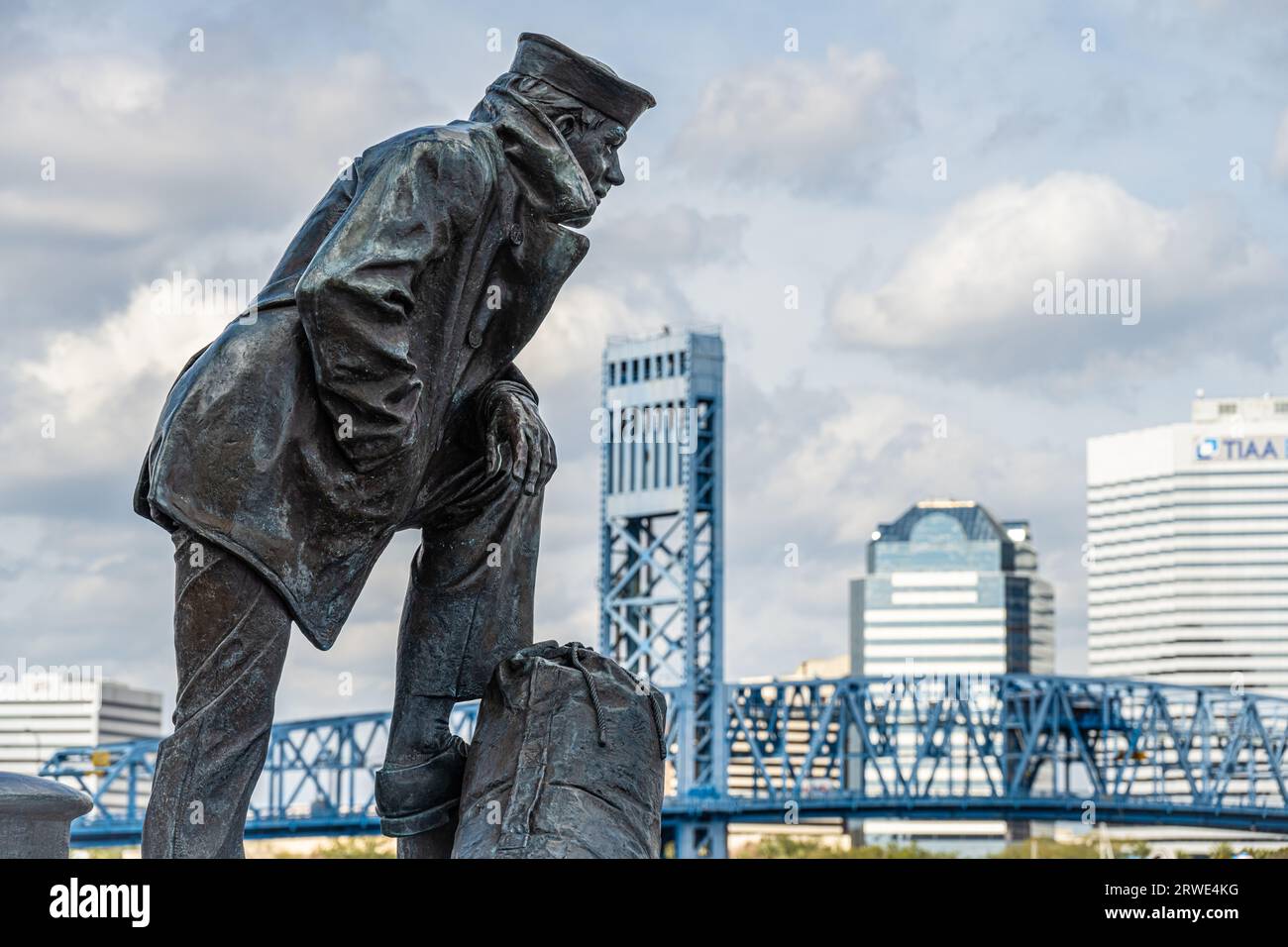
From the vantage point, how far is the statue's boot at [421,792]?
604 cm

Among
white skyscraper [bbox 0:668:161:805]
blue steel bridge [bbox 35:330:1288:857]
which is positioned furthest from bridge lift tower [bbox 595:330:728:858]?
white skyscraper [bbox 0:668:161:805]

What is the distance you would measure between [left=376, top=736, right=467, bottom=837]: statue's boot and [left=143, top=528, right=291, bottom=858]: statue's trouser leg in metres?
0.52

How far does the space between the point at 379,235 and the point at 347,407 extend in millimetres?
456

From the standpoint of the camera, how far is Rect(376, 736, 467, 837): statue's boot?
19.8 feet

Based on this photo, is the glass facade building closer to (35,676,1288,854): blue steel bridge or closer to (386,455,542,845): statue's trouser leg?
(35,676,1288,854): blue steel bridge

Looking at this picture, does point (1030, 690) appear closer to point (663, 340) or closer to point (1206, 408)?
A: point (663, 340)

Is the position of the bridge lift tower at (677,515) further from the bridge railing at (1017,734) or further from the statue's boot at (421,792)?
the statue's boot at (421,792)

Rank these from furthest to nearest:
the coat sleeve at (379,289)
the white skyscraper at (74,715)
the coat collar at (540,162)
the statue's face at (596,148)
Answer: the white skyscraper at (74,715) → the statue's face at (596,148) → the coat collar at (540,162) → the coat sleeve at (379,289)

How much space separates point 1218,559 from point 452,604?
650 feet

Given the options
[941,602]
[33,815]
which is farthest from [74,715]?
[33,815]

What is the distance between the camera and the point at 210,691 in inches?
220

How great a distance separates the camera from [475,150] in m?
5.72

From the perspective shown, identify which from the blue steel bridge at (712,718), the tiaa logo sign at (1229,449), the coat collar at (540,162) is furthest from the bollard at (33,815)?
the tiaa logo sign at (1229,449)

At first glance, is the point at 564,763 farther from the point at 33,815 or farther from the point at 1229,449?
the point at 1229,449
